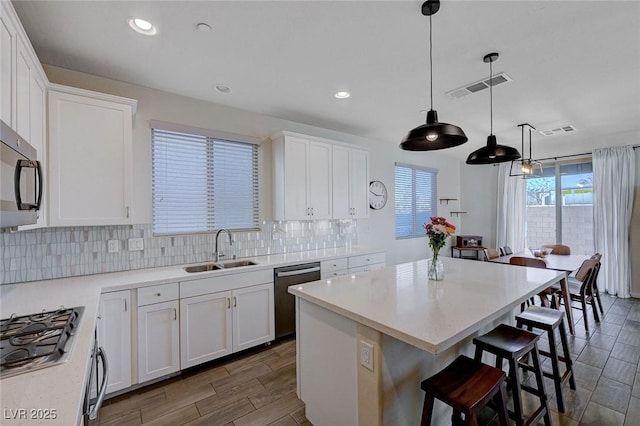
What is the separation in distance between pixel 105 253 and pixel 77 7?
6.31ft

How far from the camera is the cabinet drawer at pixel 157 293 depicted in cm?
231

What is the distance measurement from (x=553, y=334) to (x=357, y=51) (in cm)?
260

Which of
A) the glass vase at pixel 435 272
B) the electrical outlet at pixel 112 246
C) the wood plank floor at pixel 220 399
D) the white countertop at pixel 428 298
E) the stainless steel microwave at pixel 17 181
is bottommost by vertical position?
the wood plank floor at pixel 220 399

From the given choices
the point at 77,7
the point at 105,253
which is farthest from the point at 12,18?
the point at 105,253

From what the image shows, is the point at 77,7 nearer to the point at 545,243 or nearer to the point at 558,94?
the point at 558,94

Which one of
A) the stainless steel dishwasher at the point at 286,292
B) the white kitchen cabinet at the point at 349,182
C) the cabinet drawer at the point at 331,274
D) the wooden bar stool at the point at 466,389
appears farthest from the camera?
the white kitchen cabinet at the point at 349,182

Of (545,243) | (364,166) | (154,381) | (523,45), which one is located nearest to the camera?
(523,45)

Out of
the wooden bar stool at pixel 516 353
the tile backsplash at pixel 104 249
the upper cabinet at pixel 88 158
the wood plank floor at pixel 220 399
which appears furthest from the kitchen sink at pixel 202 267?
the wooden bar stool at pixel 516 353

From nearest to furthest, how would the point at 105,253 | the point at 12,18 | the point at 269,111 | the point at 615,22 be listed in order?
the point at 12,18
the point at 615,22
the point at 105,253
the point at 269,111

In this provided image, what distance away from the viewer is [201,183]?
128 inches

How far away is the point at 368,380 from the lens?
4.87 ft

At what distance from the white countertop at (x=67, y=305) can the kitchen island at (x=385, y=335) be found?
114cm

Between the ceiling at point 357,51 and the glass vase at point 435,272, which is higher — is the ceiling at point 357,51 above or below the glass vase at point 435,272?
above

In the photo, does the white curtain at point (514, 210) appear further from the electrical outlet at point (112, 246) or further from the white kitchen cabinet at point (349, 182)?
the electrical outlet at point (112, 246)
